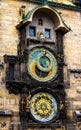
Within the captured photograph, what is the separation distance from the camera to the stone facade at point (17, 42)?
1402 cm

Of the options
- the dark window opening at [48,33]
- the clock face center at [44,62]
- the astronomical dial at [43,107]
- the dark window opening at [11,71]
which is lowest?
the astronomical dial at [43,107]

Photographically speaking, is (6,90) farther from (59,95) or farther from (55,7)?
(55,7)

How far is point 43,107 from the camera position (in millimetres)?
14547

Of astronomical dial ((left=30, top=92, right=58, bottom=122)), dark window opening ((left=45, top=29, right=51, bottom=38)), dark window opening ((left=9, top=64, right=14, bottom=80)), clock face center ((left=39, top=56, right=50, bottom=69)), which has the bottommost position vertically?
astronomical dial ((left=30, top=92, right=58, bottom=122))

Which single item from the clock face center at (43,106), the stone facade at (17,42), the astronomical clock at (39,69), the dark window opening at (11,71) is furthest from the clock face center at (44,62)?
the clock face center at (43,106)

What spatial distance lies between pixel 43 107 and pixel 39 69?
1650 mm

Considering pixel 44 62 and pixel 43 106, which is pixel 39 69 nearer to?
pixel 44 62

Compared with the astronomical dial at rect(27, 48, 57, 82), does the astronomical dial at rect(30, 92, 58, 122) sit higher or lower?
lower

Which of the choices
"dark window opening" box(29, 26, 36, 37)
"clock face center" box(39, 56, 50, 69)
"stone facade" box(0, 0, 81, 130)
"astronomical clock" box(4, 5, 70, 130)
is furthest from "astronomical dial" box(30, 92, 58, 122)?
"dark window opening" box(29, 26, 36, 37)

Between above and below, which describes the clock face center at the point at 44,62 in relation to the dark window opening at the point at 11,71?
above

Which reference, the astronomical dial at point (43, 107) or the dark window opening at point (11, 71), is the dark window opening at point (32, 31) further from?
the astronomical dial at point (43, 107)

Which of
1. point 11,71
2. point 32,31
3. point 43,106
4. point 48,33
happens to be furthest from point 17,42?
point 43,106

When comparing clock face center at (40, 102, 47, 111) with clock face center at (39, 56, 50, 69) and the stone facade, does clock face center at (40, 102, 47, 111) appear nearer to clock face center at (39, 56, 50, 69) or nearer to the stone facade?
the stone facade

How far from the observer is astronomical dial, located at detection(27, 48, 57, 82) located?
14.8 metres
